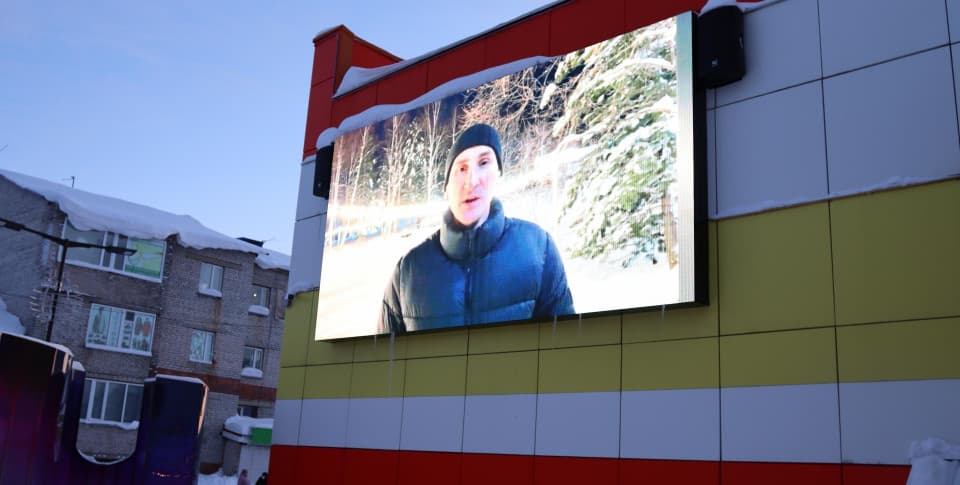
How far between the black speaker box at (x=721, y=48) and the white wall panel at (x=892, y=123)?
3.61 ft

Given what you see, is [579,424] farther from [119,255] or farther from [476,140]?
[119,255]

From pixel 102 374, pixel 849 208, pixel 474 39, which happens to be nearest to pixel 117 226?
pixel 102 374

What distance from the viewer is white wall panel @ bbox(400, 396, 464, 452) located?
1197 centimetres

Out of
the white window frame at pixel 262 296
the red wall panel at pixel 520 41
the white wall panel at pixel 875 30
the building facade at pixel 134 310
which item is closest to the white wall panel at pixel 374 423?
the red wall panel at pixel 520 41

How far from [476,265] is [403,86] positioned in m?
4.21

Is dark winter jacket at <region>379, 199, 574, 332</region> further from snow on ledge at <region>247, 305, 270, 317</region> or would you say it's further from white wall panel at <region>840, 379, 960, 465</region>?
snow on ledge at <region>247, 305, 270, 317</region>

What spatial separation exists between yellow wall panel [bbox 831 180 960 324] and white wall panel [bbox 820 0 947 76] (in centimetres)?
154

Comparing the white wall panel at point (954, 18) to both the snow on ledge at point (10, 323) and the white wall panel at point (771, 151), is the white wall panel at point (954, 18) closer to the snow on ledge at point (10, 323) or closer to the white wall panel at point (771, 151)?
the white wall panel at point (771, 151)

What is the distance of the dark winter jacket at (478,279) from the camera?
1122 cm

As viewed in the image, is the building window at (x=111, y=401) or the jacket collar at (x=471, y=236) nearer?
the jacket collar at (x=471, y=236)

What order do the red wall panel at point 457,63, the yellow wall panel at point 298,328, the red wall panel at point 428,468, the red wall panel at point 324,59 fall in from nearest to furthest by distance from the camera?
the red wall panel at point 428,468
the red wall panel at point 457,63
the yellow wall panel at point 298,328
the red wall panel at point 324,59

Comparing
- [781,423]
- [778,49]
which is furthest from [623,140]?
[781,423]

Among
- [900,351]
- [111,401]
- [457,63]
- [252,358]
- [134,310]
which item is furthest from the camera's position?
[252,358]

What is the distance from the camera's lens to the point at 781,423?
883 cm
